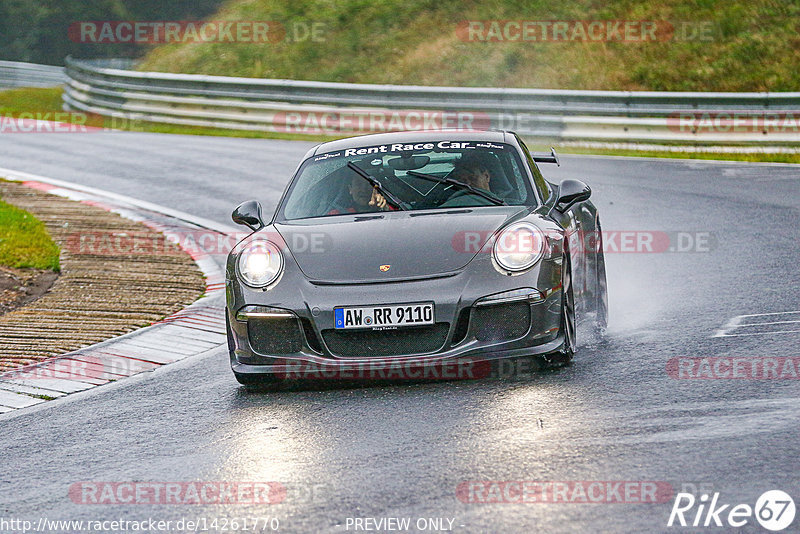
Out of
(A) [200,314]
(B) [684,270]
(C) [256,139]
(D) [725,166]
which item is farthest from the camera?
(C) [256,139]

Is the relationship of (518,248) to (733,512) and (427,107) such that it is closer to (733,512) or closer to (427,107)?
(733,512)

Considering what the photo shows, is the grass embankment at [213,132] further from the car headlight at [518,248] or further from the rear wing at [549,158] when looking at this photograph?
the car headlight at [518,248]

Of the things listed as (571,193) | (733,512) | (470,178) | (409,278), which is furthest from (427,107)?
(733,512)

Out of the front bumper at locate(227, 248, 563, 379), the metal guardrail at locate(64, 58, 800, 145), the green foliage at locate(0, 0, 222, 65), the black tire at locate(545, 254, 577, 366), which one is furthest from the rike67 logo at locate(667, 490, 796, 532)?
the green foliage at locate(0, 0, 222, 65)

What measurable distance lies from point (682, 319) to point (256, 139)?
16.2 meters

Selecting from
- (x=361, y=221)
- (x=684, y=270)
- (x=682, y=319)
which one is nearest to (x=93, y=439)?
(x=361, y=221)

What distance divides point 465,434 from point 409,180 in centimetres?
249

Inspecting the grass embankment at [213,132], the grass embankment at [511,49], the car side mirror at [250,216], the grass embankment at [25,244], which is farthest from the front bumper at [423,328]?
the grass embankment at [511,49]

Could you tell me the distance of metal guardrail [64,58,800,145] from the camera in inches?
739

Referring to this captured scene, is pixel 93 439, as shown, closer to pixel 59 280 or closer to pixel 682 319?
pixel 682 319

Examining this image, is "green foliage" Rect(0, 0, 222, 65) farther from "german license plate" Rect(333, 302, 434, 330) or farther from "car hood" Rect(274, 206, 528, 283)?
"german license plate" Rect(333, 302, 434, 330)

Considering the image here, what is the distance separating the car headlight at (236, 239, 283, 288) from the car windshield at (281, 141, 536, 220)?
705mm

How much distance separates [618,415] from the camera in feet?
18.4

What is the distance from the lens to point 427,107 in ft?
74.2
